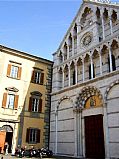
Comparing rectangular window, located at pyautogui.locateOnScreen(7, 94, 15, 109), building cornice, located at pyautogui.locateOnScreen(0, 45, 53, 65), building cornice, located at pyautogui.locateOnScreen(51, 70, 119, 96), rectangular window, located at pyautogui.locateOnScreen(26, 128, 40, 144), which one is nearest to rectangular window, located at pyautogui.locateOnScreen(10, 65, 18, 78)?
building cornice, located at pyautogui.locateOnScreen(0, 45, 53, 65)

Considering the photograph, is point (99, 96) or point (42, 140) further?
point (42, 140)

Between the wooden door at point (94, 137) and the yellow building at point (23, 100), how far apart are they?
5698mm

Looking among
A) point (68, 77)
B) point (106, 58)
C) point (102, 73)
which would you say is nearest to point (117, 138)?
point (102, 73)

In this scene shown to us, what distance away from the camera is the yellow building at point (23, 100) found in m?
19.9

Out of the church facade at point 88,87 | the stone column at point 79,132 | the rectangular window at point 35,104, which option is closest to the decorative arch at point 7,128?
the rectangular window at point 35,104

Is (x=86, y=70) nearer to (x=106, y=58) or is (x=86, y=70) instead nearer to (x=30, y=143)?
(x=106, y=58)

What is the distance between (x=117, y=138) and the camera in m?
14.8

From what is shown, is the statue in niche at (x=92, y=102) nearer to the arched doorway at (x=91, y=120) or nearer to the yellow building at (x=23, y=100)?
the arched doorway at (x=91, y=120)

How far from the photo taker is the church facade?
16.2 meters

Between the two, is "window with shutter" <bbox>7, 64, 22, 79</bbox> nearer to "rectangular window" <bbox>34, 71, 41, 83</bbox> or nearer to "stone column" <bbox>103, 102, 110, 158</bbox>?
"rectangular window" <bbox>34, 71, 41, 83</bbox>

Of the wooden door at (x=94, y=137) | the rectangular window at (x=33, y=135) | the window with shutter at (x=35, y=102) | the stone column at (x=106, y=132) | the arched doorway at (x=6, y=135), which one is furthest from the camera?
the window with shutter at (x=35, y=102)

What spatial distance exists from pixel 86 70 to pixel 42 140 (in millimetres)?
8928

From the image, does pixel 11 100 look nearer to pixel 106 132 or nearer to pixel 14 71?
pixel 14 71

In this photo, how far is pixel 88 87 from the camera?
18.5m
